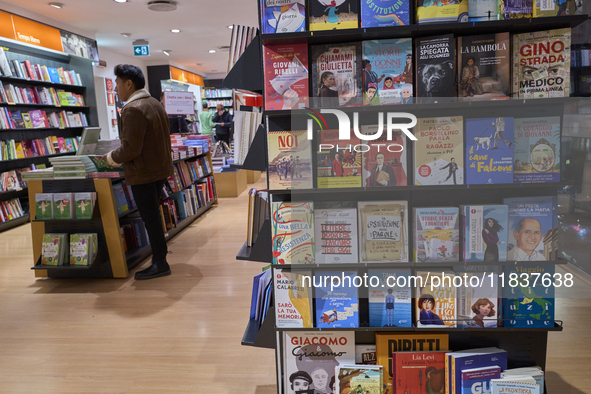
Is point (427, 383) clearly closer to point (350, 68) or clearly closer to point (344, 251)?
point (344, 251)

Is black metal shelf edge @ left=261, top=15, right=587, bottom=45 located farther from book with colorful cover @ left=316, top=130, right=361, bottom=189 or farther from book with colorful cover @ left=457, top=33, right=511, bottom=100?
book with colorful cover @ left=316, top=130, right=361, bottom=189

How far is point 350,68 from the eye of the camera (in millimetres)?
1692

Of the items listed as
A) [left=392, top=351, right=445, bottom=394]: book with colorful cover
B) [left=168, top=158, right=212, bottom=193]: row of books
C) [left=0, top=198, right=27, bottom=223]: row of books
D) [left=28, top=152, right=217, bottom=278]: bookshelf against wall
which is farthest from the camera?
[left=0, top=198, right=27, bottom=223]: row of books

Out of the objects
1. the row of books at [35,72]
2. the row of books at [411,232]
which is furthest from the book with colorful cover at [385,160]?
the row of books at [35,72]

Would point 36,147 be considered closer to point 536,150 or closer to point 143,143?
point 143,143

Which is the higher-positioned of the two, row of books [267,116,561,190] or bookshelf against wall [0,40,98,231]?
bookshelf against wall [0,40,98,231]

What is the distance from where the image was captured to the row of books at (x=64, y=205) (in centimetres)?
348

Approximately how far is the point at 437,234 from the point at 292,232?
58 cm

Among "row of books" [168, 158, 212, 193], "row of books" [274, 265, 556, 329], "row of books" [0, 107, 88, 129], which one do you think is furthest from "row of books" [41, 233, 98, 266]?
"row of books" [0, 107, 88, 129]

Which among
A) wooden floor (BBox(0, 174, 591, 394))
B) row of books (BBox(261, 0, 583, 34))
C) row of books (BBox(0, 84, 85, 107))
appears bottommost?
wooden floor (BBox(0, 174, 591, 394))

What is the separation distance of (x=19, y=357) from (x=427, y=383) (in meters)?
2.27

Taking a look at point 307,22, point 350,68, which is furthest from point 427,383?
point 307,22

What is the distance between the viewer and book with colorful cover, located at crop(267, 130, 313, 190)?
1.71m

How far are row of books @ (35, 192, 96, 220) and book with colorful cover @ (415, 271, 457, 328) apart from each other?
278 cm
